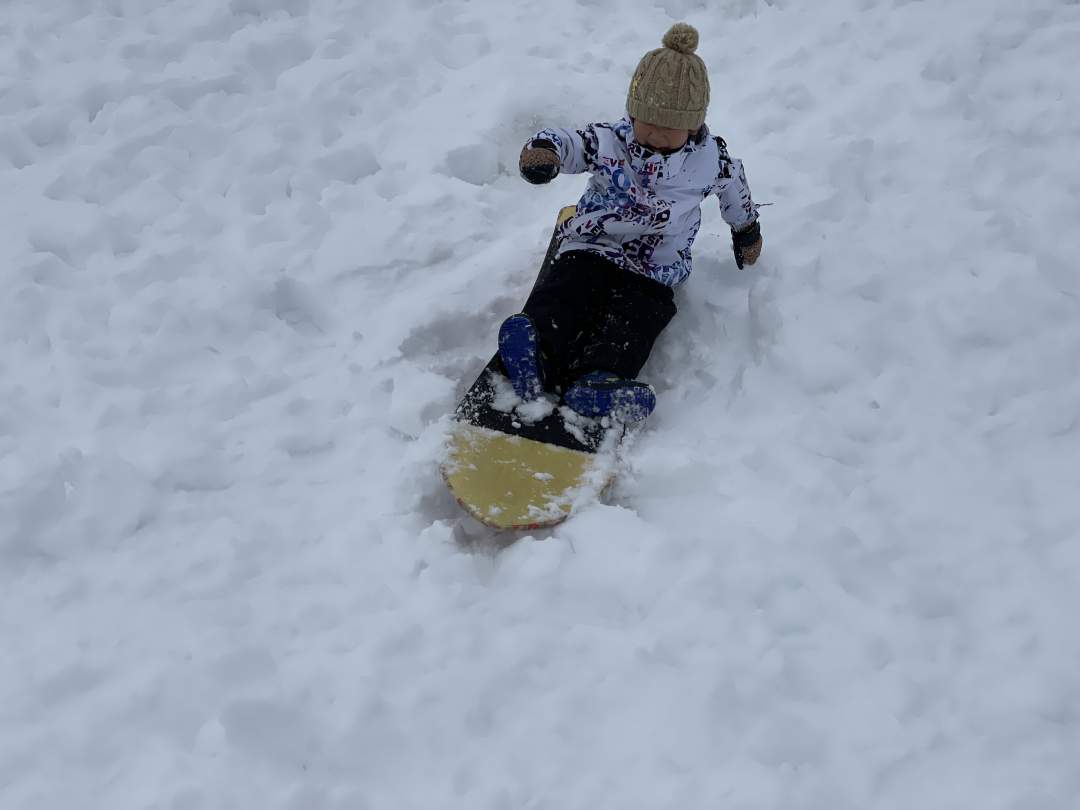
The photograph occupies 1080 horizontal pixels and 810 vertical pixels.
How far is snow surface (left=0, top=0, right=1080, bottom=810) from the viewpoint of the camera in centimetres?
207

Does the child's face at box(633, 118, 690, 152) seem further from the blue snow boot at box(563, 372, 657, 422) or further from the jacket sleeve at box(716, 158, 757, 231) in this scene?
→ the blue snow boot at box(563, 372, 657, 422)

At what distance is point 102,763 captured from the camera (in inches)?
81.0

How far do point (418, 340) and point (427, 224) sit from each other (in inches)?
24.8

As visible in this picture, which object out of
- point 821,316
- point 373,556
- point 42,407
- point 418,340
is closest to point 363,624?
point 373,556

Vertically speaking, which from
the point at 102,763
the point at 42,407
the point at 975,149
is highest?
the point at 975,149

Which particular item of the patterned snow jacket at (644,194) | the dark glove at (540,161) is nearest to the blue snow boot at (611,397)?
the patterned snow jacket at (644,194)

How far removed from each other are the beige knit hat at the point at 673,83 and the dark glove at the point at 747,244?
512 millimetres

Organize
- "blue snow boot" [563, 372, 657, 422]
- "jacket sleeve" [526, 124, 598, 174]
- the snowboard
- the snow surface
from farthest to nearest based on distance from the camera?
"jacket sleeve" [526, 124, 598, 174] → "blue snow boot" [563, 372, 657, 422] → the snowboard → the snow surface

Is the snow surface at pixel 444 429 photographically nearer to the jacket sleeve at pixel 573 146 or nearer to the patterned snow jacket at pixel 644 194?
the patterned snow jacket at pixel 644 194

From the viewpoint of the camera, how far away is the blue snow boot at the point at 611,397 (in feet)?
8.68

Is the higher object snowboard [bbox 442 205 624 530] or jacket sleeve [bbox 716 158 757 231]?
jacket sleeve [bbox 716 158 757 231]

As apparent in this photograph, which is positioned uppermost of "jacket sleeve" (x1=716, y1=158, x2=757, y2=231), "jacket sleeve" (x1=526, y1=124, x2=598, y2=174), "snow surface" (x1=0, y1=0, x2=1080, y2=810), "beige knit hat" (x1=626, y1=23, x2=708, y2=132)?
"beige knit hat" (x1=626, y1=23, x2=708, y2=132)

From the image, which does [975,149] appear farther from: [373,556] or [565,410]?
[373,556]

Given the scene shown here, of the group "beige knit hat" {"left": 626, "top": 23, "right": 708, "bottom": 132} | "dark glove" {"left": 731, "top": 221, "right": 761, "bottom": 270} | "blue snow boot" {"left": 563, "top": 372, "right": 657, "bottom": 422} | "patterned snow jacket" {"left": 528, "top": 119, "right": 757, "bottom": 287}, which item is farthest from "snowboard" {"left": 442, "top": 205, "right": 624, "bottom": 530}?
"beige knit hat" {"left": 626, "top": 23, "right": 708, "bottom": 132}
